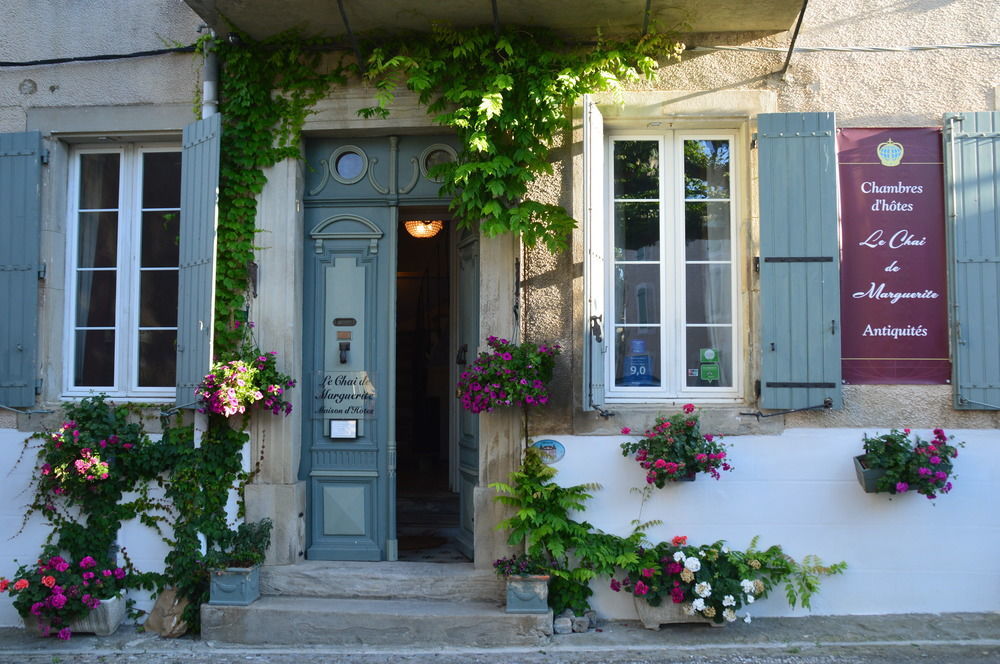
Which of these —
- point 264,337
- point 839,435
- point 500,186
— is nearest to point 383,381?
point 264,337

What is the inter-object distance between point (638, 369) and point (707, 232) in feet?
3.30

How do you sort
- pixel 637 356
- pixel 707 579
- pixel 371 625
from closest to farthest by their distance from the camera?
pixel 707 579 → pixel 371 625 → pixel 637 356

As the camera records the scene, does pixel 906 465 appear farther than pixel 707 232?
No

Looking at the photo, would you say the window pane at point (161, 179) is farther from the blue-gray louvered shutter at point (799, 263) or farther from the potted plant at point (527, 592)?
the blue-gray louvered shutter at point (799, 263)

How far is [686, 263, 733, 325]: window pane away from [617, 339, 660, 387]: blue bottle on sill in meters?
0.36

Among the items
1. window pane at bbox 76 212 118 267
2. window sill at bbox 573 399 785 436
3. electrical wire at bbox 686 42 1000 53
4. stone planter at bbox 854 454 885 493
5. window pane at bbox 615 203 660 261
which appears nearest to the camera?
stone planter at bbox 854 454 885 493

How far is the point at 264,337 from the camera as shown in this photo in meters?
5.48

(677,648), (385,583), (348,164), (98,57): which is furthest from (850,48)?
(98,57)

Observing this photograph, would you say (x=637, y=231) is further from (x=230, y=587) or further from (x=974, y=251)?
(x=230, y=587)

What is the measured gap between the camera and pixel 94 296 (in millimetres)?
5871

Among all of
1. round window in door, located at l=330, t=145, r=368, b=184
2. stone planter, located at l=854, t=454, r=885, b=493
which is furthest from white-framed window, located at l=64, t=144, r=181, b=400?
stone planter, located at l=854, t=454, r=885, b=493

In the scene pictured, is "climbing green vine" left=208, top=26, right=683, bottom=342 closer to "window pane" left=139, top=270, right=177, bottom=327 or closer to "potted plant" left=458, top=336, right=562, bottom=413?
"window pane" left=139, top=270, right=177, bottom=327

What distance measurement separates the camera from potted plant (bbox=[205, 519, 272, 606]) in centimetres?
505

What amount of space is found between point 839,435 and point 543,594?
2.05 m
